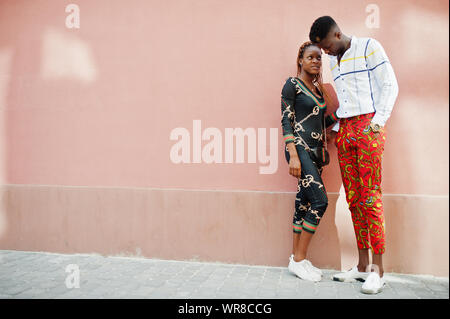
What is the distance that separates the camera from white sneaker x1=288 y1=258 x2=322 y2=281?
3.24 meters

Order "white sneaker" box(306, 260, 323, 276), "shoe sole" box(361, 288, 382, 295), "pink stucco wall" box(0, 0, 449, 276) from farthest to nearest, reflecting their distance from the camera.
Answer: "pink stucco wall" box(0, 0, 449, 276), "white sneaker" box(306, 260, 323, 276), "shoe sole" box(361, 288, 382, 295)

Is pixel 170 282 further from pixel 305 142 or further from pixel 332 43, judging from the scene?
pixel 332 43

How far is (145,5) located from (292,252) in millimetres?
3043

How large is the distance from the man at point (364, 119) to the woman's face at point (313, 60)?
0.20 m

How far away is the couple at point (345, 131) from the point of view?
117 inches

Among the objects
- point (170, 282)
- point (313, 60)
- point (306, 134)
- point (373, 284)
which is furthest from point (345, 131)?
point (170, 282)

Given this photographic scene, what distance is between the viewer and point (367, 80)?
9.96 feet

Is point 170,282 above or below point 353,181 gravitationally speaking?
below

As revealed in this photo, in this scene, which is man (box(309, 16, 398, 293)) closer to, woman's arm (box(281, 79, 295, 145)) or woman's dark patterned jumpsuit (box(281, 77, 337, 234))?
woman's dark patterned jumpsuit (box(281, 77, 337, 234))

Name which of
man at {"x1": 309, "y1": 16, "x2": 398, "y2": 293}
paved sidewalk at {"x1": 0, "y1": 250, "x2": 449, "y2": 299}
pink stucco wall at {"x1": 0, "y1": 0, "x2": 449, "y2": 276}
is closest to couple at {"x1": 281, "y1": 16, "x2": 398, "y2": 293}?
man at {"x1": 309, "y1": 16, "x2": 398, "y2": 293}

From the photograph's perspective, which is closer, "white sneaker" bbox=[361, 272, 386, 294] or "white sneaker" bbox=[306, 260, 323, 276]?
"white sneaker" bbox=[361, 272, 386, 294]

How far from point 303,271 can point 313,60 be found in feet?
6.18

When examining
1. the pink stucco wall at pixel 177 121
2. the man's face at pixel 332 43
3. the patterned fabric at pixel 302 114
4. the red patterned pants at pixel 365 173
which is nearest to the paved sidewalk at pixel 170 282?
the pink stucco wall at pixel 177 121
